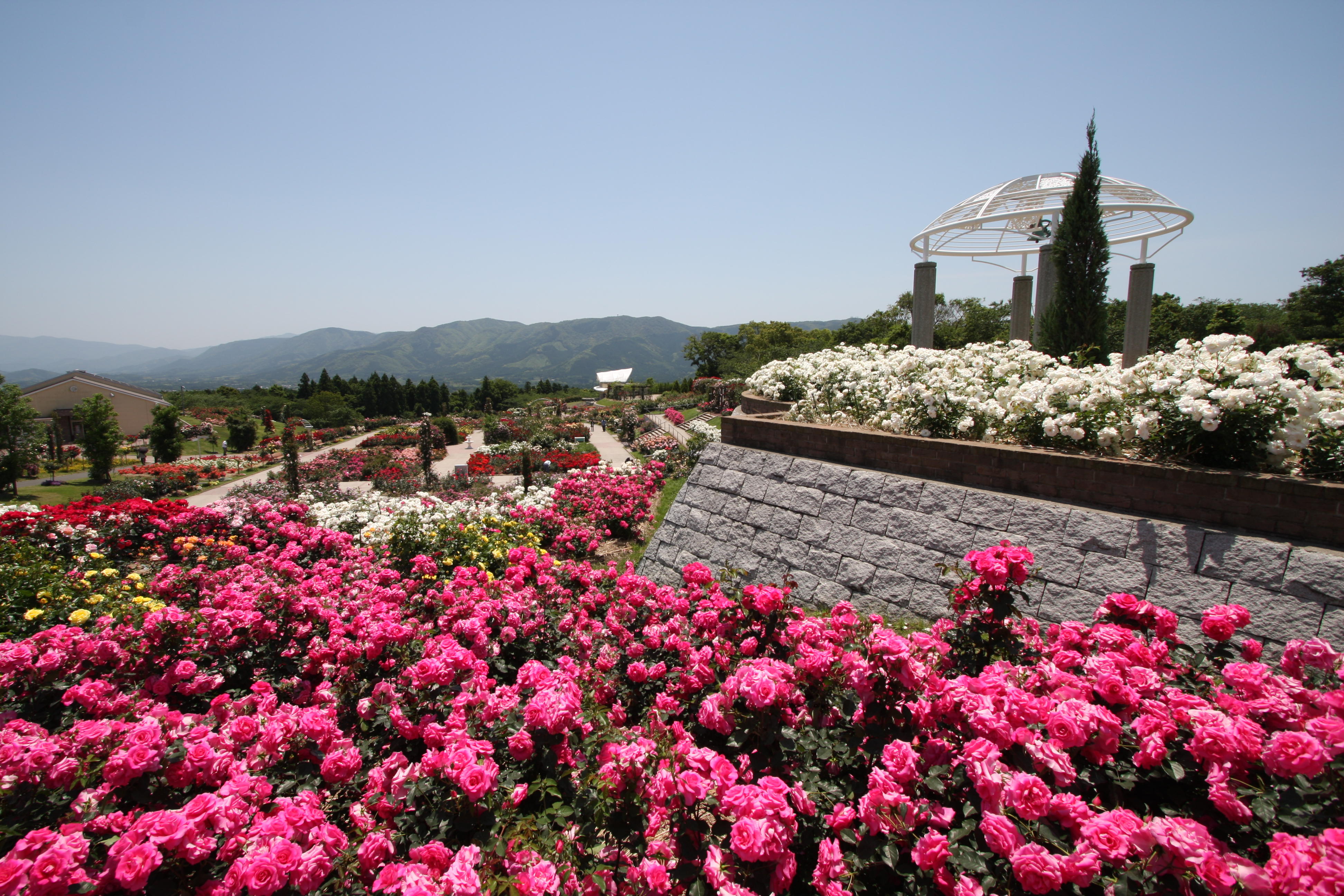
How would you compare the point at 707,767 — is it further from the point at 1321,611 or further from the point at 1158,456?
the point at 1158,456

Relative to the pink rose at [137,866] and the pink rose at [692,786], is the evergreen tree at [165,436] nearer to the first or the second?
the pink rose at [137,866]

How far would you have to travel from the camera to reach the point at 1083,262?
10969mm

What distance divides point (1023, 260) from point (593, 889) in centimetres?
1790

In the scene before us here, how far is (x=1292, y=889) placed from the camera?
4.20 feet

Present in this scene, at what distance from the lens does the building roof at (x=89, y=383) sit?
38000mm

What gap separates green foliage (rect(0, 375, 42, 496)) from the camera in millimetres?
17859

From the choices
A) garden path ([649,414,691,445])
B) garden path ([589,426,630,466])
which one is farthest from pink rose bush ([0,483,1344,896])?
garden path ([649,414,691,445])

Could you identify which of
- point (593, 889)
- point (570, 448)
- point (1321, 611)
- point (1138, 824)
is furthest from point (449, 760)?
point (570, 448)

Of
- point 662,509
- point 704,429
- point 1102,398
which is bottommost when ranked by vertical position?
point 662,509

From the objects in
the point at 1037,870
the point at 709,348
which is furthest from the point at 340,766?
the point at 709,348

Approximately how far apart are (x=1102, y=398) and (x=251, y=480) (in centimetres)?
2158

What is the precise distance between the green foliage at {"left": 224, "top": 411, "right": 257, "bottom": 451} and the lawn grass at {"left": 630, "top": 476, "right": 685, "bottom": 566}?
87.1 feet

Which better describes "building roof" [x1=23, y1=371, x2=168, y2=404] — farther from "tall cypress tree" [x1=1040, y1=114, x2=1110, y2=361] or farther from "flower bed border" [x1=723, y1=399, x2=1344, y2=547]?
"tall cypress tree" [x1=1040, y1=114, x2=1110, y2=361]

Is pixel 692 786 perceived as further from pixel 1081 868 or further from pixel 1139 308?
pixel 1139 308
